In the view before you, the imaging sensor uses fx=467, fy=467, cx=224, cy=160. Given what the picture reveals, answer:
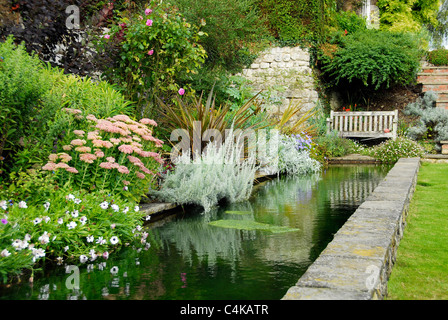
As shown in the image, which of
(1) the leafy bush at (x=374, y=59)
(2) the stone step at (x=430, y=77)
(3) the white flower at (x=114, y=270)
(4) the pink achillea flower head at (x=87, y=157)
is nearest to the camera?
(3) the white flower at (x=114, y=270)

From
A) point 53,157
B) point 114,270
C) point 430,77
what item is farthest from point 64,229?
point 430,77

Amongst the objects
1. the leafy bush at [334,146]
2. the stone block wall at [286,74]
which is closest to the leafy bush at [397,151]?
the leafy bush at [334,146]

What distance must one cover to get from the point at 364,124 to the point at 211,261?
922cm

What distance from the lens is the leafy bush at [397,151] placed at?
32.7ft

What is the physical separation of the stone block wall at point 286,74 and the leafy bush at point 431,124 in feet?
8.92

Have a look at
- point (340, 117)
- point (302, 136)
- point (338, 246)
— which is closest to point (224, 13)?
point (302, 136)

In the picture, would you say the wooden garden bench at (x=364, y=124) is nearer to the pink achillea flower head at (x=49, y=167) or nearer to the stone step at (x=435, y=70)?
the stone step at (x=435, y=70)

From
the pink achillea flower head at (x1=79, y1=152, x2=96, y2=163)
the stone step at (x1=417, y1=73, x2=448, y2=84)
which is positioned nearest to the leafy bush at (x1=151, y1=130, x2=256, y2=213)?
the pink achillea flower head at (x1=79, y1=152, x2=96, y2=163)

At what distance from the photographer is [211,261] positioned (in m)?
2.97

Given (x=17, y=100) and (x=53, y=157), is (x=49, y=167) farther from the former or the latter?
(x=17, y=100)

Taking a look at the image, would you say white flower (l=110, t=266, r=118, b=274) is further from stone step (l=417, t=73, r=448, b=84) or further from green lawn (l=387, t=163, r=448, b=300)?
stone step (l=417, t=73, r=448, b=84)

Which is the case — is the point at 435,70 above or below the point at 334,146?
above

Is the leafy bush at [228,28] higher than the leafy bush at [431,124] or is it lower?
higher
